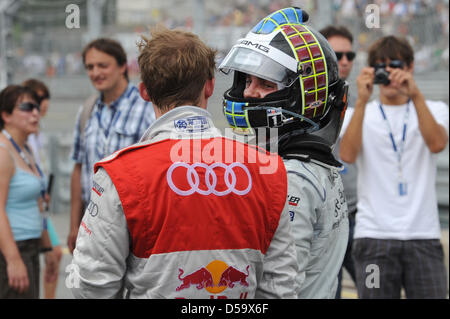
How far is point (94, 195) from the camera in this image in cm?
210

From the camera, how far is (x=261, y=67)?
2.60m

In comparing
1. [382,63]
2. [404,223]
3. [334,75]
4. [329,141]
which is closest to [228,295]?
[329,141]

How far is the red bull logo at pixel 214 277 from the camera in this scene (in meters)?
2.09

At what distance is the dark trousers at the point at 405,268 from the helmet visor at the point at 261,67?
2052mm

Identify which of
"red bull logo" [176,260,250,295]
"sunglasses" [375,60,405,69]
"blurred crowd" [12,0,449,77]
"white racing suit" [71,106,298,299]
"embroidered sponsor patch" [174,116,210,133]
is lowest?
"red bull logo" [176,260,250,295]

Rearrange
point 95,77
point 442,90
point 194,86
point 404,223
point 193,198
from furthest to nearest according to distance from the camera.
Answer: point 442,90, point 95,77, point 404,223, point 194,86, point 193,198

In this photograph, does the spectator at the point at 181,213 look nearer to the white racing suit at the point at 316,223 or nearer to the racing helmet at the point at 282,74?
the white racing suit at the point at 316,223

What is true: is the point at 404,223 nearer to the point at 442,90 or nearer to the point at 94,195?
the point at 94,195

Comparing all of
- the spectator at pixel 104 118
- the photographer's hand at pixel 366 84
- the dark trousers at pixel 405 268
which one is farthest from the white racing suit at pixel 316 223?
the spectator at pixel 104 118

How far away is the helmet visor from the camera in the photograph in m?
2.60

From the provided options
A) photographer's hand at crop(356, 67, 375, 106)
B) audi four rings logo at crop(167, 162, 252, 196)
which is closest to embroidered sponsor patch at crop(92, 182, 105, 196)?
audi four rings logo at crop(167, 162, 252, 196)

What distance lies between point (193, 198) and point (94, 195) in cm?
31

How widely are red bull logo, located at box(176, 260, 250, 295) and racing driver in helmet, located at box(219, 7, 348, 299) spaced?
0.41 meters

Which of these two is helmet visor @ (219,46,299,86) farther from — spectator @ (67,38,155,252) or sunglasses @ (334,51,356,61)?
sunglasses @ (334,51,356,61)
